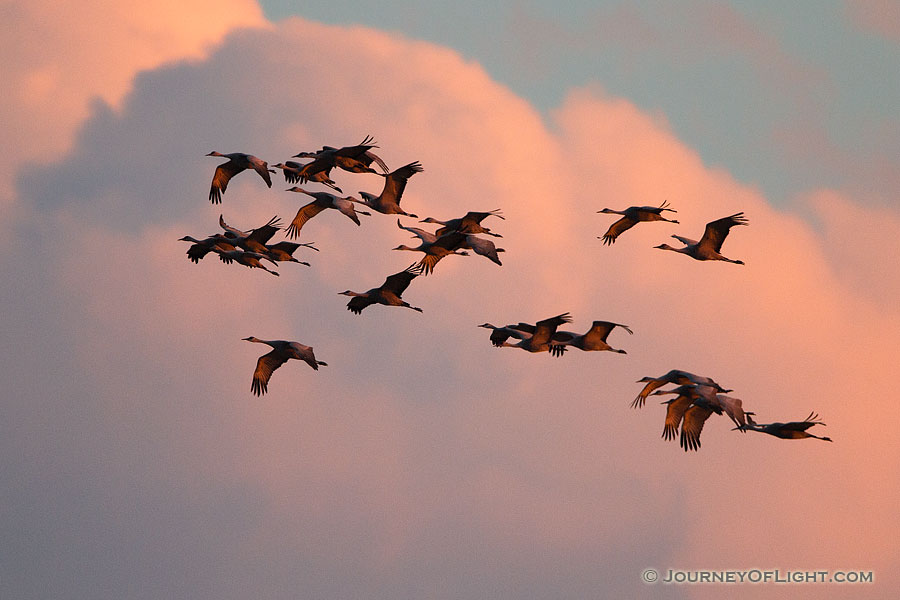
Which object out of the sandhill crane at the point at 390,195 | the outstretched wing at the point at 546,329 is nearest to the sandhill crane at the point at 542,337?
the outstretched wing at the point at 546,329

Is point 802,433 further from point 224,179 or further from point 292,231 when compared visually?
point 224,179

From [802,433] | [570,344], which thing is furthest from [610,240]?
[802,433]

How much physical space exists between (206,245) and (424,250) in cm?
705

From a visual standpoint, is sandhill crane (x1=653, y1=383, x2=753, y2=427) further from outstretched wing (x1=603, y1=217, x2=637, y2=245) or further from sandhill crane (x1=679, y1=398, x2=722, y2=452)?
outstretched wing (x1=603, y1=217, x2=637, y2=245)

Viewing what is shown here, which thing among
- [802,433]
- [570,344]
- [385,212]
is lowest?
[802,433]

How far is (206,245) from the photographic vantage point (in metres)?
42.6

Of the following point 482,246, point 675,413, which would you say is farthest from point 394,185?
point 675,413

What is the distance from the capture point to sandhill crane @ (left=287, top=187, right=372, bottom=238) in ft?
132

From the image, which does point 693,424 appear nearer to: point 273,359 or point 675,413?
point 675,413

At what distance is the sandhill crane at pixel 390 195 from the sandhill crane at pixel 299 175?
40.0 inches

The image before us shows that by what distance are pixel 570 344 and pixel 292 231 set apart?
875 centimetres

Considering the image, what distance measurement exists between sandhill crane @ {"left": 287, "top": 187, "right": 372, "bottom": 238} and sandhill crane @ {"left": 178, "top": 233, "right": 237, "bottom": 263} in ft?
5.82

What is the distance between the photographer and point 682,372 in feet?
120

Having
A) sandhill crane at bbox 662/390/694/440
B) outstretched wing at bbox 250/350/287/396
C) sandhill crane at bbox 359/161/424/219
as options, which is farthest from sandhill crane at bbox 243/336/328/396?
sandhill crane at bbox 662/390/694/440
